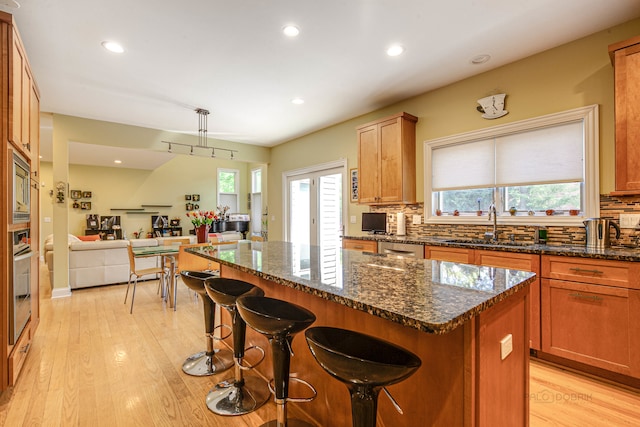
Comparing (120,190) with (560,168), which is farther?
(120,190)

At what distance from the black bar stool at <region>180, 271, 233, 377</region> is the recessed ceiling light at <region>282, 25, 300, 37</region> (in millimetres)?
2091

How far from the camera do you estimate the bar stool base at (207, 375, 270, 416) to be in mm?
1919

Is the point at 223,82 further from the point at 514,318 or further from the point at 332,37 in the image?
the point at 514,318

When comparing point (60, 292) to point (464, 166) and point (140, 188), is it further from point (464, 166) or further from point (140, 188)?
point (464, 166)

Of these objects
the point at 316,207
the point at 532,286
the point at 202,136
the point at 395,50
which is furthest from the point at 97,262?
the point at 532,286

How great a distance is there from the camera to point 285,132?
566 centimetres

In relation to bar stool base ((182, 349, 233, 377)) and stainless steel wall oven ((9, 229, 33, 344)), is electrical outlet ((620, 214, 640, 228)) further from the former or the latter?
stainless steel wall oven ((9, 229, 33, 344))

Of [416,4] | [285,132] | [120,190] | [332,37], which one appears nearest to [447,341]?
[416,4]

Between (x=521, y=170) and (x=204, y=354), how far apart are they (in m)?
3.42

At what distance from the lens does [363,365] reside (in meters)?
0.99

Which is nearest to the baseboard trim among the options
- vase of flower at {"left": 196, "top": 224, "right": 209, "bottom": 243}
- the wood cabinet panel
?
vase of flower at {"left": 196, "top": 224, "right": 209, "bottom": 243}

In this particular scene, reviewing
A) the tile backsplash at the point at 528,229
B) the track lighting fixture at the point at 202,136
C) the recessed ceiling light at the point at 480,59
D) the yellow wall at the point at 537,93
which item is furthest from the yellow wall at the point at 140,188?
the recessed ceiling light at the point at 480,59

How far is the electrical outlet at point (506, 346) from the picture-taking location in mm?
1257

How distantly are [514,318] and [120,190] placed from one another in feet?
32.3
